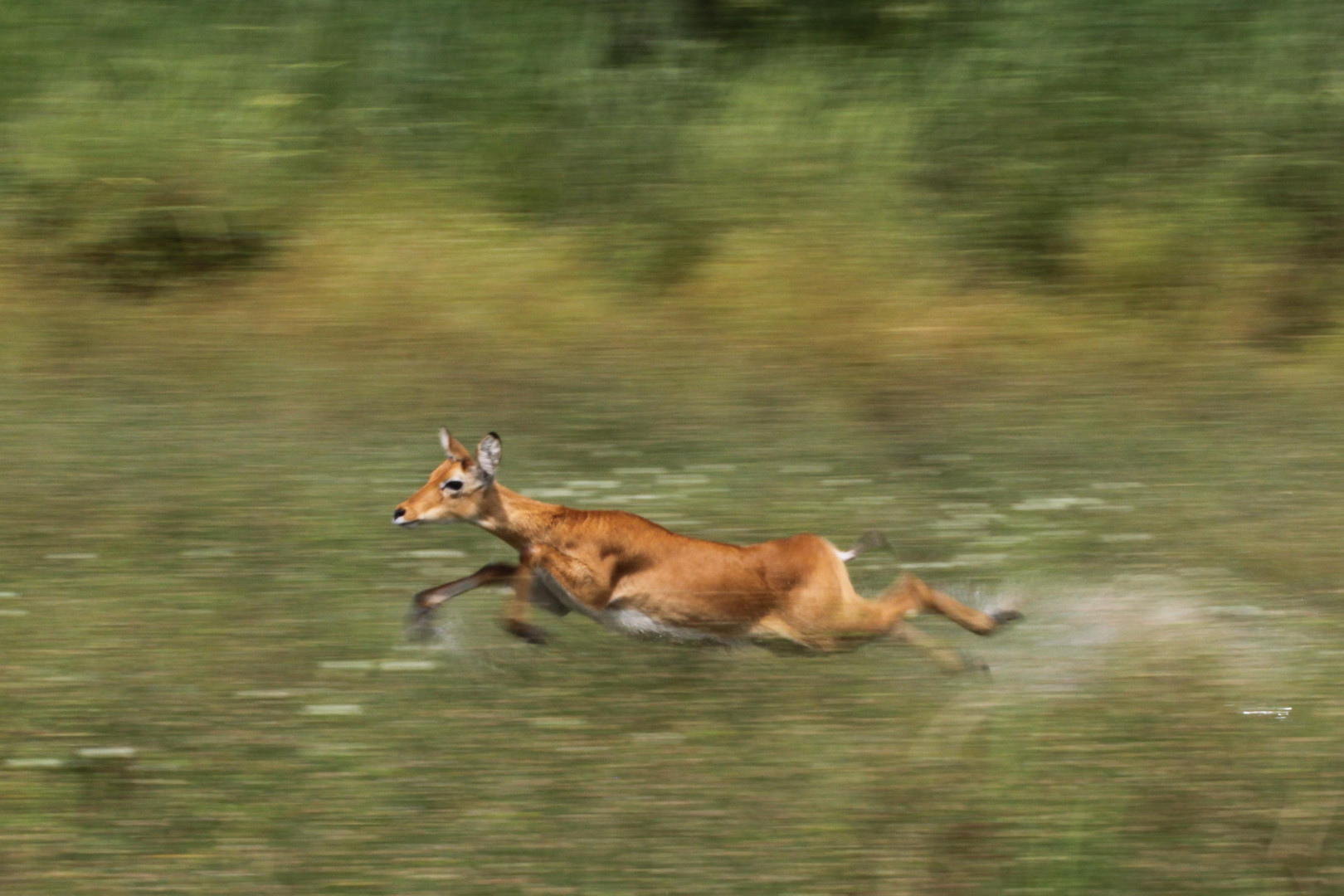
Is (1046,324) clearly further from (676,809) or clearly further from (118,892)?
(118,892)

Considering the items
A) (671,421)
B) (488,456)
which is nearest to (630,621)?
(488,456)

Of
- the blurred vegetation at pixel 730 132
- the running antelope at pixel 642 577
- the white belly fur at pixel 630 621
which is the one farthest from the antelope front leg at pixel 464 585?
the blurred vegetation at pixel 730 132

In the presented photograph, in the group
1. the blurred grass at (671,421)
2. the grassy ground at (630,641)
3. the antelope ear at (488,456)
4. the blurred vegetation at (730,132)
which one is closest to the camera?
the grassy ground at (630,641)

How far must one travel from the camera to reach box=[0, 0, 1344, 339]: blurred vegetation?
11336 millimetres

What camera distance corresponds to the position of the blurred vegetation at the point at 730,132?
11.3 metres

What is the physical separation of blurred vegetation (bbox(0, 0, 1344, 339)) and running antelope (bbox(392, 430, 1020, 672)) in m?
5.40

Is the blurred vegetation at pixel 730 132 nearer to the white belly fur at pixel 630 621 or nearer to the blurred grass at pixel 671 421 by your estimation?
the blurred grass at pixel 671 421

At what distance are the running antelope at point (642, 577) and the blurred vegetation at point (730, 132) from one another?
5.40 m

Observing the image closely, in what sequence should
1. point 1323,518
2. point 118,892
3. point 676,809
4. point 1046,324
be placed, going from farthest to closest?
point 1046,324 < point 1323,518 < point 676,809 < point 118,892

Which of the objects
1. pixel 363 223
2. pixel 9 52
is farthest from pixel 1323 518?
pixel 9 52

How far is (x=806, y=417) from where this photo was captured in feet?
31.2

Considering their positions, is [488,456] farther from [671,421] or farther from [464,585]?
[671,421]

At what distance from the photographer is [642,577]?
5.84m

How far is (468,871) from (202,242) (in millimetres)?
7169
